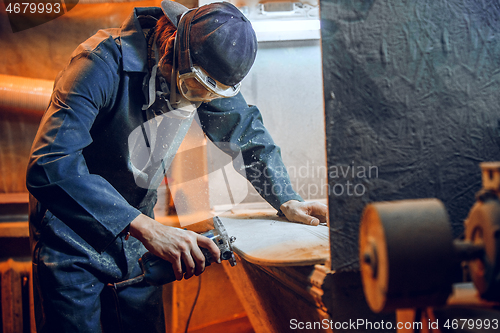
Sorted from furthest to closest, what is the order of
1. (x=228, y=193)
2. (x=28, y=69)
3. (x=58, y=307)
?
(x=28, y=69) → (x=228, y=193) → (x=58, y=307)

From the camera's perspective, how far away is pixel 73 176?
1.08 m

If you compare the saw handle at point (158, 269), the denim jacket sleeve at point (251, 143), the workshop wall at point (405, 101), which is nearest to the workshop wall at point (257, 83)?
the denim jacket sleeve at point (251, 143)

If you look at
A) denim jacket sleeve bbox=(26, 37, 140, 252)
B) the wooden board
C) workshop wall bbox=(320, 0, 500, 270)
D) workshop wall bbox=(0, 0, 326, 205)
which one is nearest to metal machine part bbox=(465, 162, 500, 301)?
workshop wall bbox=(320, 0, 500, 270)

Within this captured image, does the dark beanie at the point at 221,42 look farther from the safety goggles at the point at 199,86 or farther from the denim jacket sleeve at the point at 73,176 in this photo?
the denim jacket sleeve at the point at 73,176

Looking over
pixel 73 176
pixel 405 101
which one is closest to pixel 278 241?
pixel 405 101

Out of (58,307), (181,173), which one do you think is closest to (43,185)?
(58,307)

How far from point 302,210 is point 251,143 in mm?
449

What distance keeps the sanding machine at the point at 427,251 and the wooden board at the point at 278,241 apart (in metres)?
0.38

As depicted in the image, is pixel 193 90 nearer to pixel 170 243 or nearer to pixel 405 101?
pixel 170 243

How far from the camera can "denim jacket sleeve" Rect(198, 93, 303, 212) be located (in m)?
1.65

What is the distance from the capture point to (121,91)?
4.53 feet

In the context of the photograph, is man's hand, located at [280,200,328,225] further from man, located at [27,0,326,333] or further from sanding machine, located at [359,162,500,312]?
sanding machine, located at [359,162,500,312]

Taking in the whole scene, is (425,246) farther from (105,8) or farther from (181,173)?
(105,8)

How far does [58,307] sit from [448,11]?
1703 millimetres
